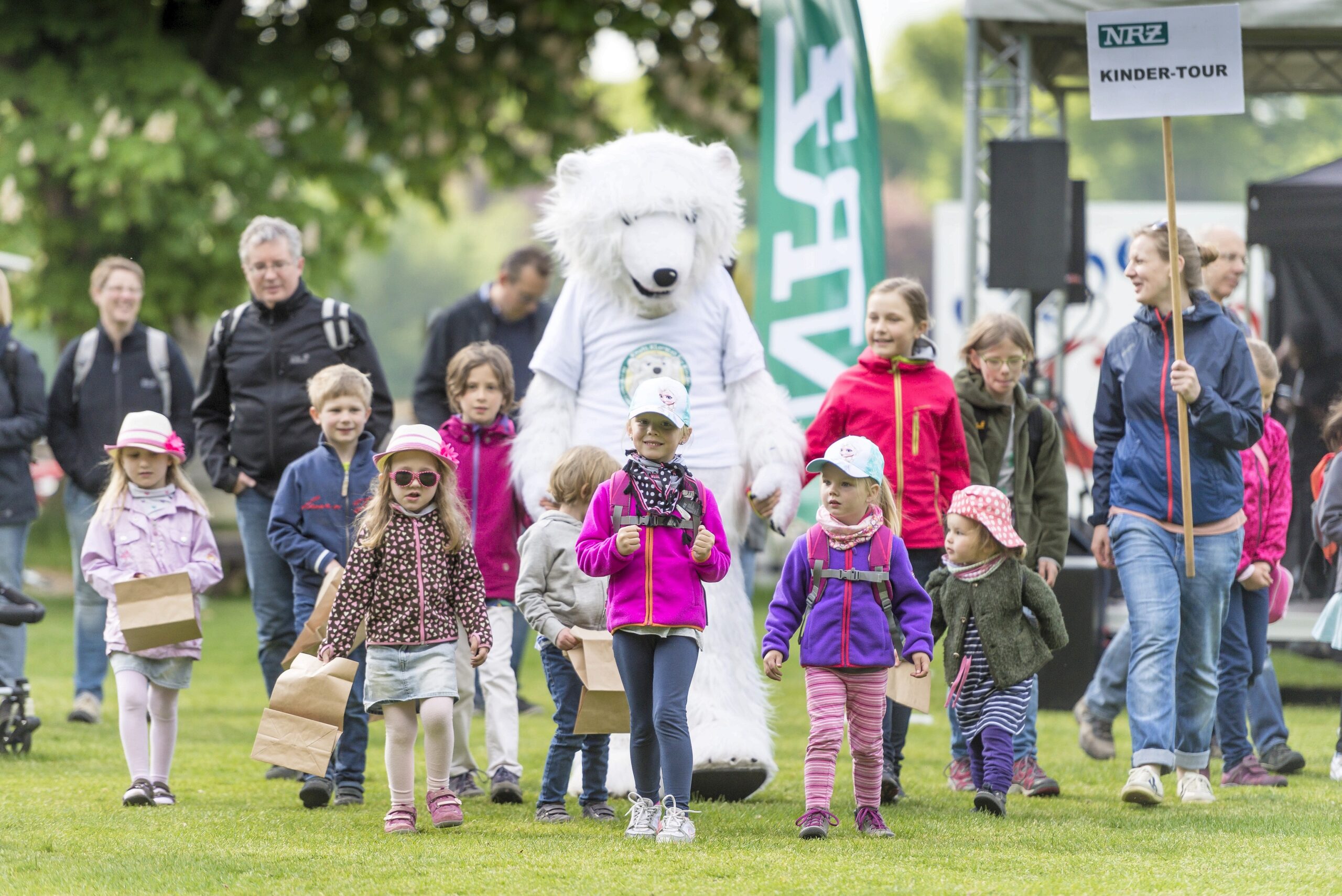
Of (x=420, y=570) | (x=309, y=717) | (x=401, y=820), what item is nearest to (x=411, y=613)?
(x=420, y=570)

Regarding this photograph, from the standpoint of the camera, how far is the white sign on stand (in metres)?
6.04

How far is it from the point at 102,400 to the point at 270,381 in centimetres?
163

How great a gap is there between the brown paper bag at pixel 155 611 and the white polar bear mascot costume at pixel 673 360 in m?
1.25

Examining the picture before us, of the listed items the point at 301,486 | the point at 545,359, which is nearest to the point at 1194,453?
the point at 545,359

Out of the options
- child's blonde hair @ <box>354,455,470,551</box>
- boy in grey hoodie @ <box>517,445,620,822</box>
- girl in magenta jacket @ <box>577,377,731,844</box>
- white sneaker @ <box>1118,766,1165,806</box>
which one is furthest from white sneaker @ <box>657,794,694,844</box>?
white sneaker @ <box>1118,766,1165,806</box>

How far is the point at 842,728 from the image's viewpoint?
17.5 ft

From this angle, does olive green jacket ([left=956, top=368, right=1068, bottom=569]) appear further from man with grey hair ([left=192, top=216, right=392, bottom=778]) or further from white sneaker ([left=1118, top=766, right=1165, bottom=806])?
man with grey hair ([left=192, top=216, right=392, bottom=778])

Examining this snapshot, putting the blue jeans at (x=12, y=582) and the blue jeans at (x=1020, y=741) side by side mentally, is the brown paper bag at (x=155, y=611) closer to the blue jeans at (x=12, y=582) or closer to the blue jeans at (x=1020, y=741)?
the blue jeans at (x=12, y=582)

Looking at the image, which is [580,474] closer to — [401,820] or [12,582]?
[401,820]

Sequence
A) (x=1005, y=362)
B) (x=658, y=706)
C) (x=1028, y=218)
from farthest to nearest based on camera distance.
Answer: (x=1028, y=218), (x=1005, y=362), (x=658, y=706)

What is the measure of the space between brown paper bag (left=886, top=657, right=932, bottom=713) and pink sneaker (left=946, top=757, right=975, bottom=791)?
950 millimetres

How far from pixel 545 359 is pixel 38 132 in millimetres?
8604

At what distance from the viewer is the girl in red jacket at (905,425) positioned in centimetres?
625

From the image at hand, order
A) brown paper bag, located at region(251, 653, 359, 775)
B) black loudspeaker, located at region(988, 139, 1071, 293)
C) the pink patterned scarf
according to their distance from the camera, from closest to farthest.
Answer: the pink patterned scarf < brown paper bag, located at region(251, 653, 359, 775) < black loudspeaker, located at region(988, 139, 1071, 293)
